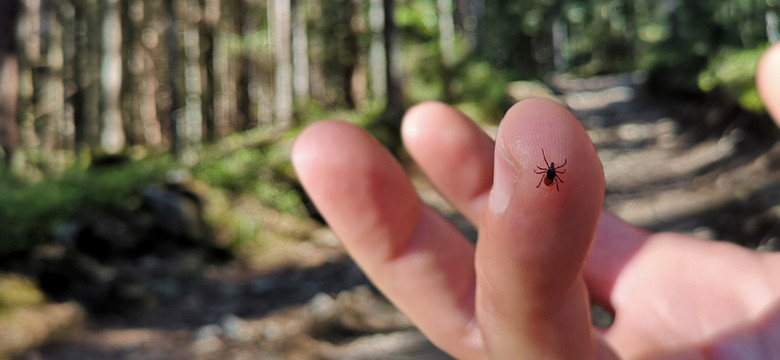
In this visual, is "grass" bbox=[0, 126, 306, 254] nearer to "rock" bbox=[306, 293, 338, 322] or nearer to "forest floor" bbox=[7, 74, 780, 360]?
"forest floor" bbox=[7, 74, 780, 360]

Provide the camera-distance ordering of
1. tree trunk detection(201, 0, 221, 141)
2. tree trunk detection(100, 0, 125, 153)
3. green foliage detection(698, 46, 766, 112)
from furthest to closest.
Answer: tree trunk detection(201, 0, 221, 141) < tree trunk detection(100, 0, 125, 153) < green foliage detection(698, 46, 766, 112)

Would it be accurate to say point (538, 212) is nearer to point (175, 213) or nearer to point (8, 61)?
point (175, 213)

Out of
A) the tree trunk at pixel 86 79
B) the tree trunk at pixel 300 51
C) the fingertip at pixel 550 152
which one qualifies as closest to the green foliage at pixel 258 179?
the tree trunk at pixel 300 51

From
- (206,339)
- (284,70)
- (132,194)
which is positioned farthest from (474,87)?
(206,339)

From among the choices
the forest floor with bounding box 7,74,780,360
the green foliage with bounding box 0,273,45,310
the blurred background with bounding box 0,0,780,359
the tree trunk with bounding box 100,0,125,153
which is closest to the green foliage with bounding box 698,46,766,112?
the blurred background with bounding box 0,0,780,359

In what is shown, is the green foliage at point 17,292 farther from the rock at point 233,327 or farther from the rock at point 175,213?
the rock at point 175,213

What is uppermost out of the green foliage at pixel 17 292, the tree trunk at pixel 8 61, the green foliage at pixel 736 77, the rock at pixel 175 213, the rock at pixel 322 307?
the tree trunk at pixel 8 61
